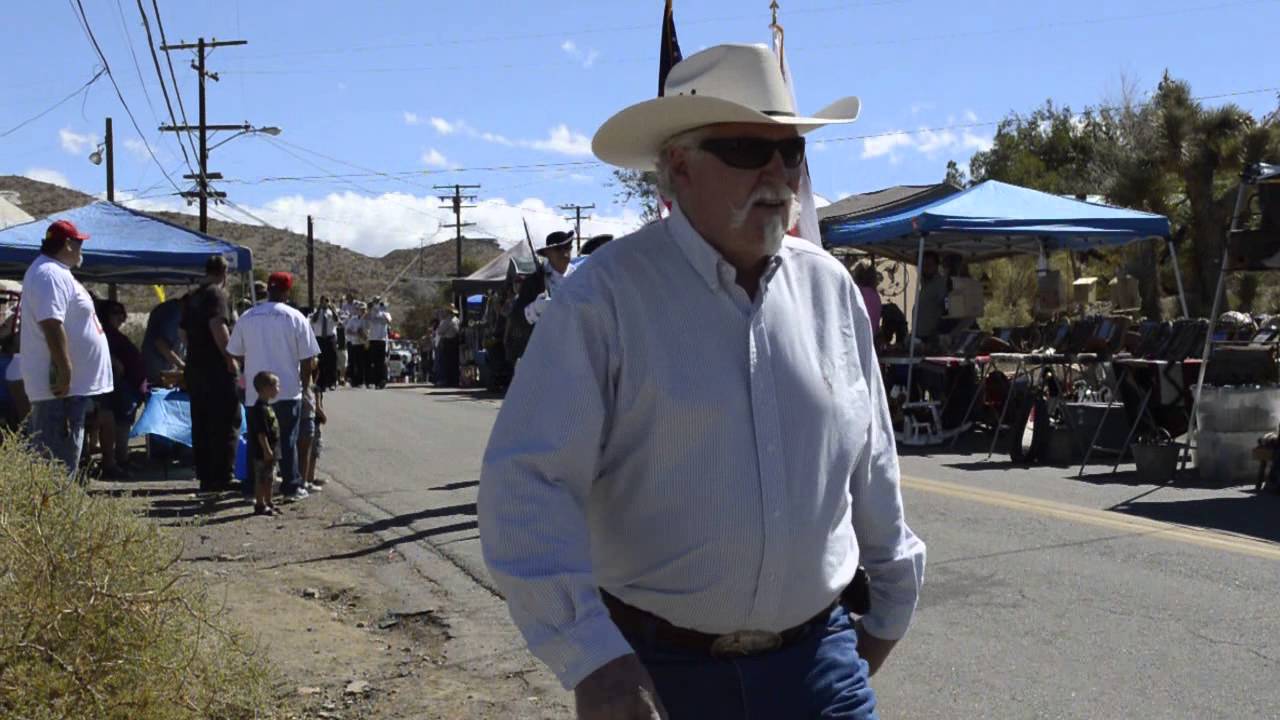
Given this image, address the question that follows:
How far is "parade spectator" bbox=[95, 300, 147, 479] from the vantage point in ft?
45.8

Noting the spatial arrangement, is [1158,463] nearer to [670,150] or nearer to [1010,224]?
[1010,224]

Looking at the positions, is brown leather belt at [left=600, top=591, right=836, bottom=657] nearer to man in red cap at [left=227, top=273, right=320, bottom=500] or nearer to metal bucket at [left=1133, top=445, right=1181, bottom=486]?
man in red cap at [left=227, top=273, right=320, bottom=500]

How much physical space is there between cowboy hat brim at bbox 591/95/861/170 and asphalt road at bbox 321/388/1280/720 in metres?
3.31

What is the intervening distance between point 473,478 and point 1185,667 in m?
8.05

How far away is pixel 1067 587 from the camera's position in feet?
25.7

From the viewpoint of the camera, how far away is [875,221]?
17.4 meters

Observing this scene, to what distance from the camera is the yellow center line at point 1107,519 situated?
355 inches

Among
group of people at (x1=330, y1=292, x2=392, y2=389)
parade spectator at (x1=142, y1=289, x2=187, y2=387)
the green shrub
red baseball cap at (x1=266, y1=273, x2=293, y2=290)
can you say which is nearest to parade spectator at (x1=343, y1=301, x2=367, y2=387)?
group of people at (x1=330, y1=292, x2=392, y2=389)

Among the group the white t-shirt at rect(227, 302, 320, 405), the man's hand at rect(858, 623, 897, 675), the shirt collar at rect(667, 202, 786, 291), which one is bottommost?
the man's hand at rect(858, 623, 897, 675)

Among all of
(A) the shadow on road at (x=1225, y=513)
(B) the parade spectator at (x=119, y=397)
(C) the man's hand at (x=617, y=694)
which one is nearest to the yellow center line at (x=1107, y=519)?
(A) the shadow on road at (x=1225, y=513)

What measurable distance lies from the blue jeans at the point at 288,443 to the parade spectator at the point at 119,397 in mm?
2644

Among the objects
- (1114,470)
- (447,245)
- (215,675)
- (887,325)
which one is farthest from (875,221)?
(447,245)

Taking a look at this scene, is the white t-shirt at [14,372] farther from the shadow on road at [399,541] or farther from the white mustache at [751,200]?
the white mustache at [751,200]

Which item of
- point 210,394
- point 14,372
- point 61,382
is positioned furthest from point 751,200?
point 14,372
